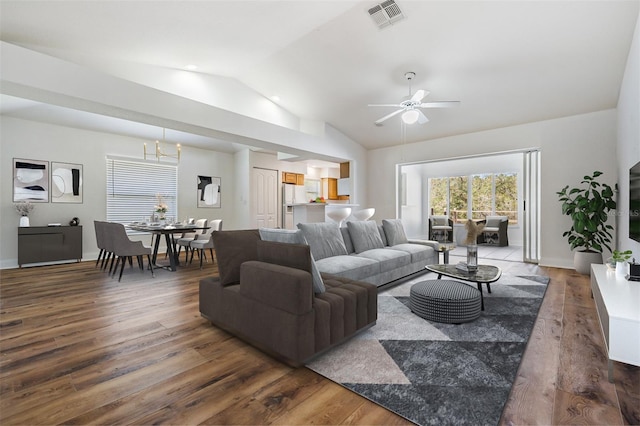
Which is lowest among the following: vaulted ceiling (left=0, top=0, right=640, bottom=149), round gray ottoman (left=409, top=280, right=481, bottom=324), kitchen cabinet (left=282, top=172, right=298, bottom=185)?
round gray ottoman (left=409, top=280, right=481, bottom=324)

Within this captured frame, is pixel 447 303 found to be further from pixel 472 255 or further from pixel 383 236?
pixel 383 236

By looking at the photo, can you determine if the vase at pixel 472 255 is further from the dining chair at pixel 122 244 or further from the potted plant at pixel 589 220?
the dining chair at pixel 122 244

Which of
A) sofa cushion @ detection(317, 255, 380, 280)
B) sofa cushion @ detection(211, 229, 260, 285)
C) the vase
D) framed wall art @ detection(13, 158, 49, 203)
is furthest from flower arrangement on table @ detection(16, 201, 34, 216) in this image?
the vase

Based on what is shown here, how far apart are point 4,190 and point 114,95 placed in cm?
373

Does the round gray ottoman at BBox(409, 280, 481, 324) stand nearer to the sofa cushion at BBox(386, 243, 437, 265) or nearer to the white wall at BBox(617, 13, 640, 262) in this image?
the sofa cushion at BBox(386, 243, 437, 265)

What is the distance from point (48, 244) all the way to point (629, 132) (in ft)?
29.7

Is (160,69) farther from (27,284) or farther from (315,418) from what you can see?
(315,418)

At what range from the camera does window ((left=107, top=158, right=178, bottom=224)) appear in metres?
6.80

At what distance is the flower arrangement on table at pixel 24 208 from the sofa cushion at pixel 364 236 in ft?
19.5

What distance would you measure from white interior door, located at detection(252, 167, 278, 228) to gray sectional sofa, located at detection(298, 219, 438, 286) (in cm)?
445

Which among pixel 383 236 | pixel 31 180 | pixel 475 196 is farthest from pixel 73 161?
pixel 475 196

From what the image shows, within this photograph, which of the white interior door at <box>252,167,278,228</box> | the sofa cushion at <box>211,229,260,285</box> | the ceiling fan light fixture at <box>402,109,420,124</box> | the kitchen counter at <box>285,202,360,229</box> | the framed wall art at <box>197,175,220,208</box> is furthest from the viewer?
the white interior door at <box>252,167,278,228</box>

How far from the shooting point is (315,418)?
1.53 metres

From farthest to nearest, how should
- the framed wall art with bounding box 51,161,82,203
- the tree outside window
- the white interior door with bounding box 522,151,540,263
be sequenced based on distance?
the tree outside window < the framed wall art with bounding box 51,161,82,203 < the white interior door with bounding box 522,151,540,263
